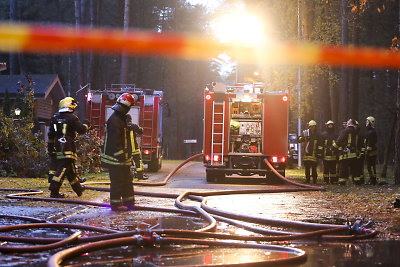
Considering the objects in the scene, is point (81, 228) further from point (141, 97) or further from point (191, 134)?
point (191, 134)

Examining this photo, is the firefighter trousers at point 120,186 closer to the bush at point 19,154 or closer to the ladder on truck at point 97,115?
the bush at point 19,154

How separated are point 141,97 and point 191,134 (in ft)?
146

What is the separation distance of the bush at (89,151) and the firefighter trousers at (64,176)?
21.8 ft

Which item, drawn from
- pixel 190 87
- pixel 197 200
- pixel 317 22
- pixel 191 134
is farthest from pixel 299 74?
pixel 191 134

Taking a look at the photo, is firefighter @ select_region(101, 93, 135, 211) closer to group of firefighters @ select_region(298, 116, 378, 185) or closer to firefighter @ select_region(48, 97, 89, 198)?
firefighter @ select_region(48, 97, 89, 198)

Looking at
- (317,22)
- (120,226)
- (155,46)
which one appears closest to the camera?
(155,46)

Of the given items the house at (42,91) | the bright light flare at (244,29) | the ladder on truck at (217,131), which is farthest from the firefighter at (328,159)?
the house at (42,91)

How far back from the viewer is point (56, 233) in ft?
21.2

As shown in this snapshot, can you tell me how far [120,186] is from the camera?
29.5 ft

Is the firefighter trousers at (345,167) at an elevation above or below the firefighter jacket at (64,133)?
below

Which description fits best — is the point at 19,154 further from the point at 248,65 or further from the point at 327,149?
the point at 248,65

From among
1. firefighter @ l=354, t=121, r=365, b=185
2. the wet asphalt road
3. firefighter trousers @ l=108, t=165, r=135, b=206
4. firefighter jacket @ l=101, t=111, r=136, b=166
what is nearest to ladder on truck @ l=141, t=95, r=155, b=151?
the wet asphalt road

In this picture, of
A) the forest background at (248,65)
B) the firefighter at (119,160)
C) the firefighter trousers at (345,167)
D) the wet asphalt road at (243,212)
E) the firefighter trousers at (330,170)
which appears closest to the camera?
the wet asphalt road at (243,212)

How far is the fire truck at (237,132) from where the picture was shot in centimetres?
1689
